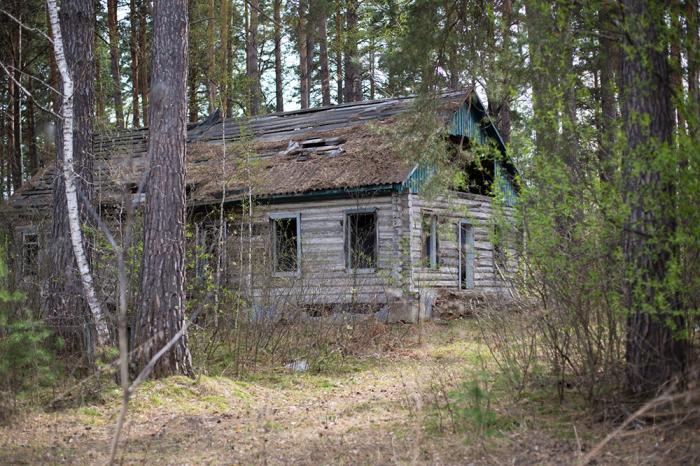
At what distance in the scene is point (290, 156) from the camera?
18766 mm

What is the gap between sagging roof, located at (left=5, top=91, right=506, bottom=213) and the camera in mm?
15500

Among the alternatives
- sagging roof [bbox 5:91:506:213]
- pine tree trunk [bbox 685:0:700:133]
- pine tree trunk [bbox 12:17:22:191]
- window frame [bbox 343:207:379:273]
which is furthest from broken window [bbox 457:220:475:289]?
pine tree trunk [bbox 12:17:22:191]

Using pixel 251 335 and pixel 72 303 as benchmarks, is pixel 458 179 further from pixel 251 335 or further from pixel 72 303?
pixel 72 303

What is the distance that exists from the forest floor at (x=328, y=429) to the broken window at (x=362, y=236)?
7.35 m

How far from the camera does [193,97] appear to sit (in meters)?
28.5

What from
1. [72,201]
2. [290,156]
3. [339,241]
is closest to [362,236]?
[339,241]

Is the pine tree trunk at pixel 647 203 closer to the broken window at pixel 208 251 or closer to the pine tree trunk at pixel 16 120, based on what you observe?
the broken window at pixel 208 251

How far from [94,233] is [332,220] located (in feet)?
26.2

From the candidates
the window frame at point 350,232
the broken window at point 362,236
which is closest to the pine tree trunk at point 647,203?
the broken window at point 362,236

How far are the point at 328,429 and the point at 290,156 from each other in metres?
12.3

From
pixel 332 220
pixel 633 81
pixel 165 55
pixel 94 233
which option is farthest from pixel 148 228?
pixel 332 220

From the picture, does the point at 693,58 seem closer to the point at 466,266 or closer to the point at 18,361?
the point at 18,361

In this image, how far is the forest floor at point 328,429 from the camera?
576 centimetres

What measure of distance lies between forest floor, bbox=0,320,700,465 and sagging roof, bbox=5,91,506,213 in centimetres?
546
